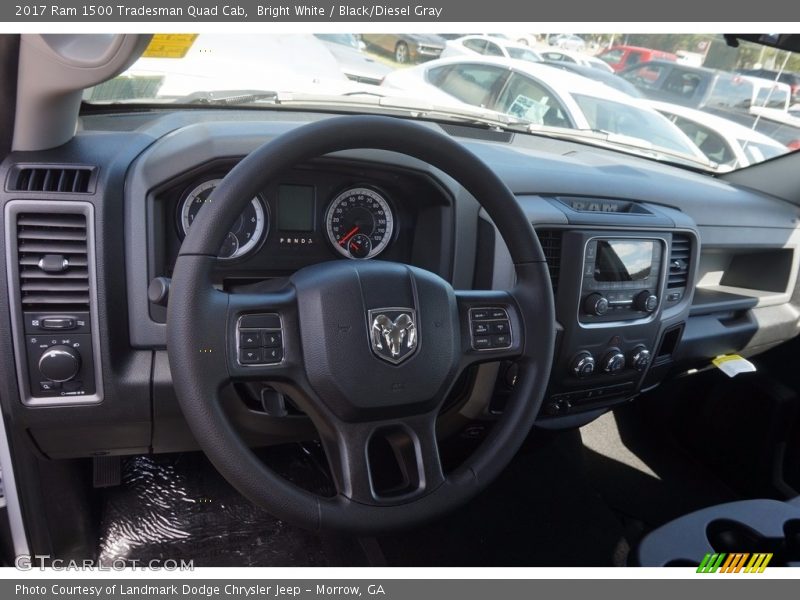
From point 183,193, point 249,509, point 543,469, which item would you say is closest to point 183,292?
point 183,193

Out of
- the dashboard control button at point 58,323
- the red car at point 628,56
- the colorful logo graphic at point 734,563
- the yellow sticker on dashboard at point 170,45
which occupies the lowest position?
the colorful logo graphic at point 734,563

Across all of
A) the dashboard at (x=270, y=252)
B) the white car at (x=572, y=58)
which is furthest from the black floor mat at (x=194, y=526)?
the white car at (x=572, y=58)

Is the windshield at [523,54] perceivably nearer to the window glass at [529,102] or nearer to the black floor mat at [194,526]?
the window glass at [529,102]

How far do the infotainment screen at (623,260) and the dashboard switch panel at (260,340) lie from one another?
1.02 m

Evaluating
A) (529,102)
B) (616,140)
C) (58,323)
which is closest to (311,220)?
(58,323)

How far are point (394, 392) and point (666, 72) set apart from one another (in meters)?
1.74

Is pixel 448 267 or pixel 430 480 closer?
pixel 430 480

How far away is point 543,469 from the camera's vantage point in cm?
249

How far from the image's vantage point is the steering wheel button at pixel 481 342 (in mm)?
1351

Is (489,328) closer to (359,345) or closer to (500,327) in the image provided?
(500,327)

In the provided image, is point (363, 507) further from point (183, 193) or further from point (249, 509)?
point (249, 509)

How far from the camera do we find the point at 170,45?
4.87 feet

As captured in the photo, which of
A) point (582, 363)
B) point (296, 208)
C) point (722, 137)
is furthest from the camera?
point (722, 137)

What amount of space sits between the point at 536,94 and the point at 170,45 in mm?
1292
